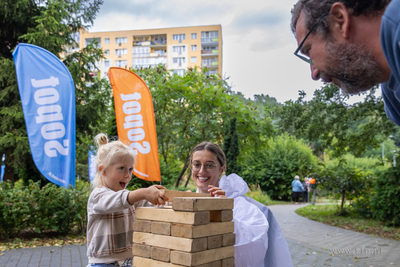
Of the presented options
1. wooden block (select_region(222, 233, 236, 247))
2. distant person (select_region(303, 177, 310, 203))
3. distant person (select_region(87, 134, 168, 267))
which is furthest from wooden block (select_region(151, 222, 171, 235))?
distant person (select_region(303, 177, 310, 203))

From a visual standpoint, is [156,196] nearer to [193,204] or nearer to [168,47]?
[193,204]

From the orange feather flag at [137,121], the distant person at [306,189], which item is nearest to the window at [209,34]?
the distant person at [306,189]

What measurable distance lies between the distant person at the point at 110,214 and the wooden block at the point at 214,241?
2.10 feet

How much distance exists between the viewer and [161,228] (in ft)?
5.28

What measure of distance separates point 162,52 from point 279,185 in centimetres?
4745

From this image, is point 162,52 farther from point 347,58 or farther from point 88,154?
point 347,58

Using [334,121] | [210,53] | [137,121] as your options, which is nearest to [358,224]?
[334,121]

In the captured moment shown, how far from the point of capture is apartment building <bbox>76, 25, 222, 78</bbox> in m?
65.9

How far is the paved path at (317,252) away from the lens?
653 centimetres

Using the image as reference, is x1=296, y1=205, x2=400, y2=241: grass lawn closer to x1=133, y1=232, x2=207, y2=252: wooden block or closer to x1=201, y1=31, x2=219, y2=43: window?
x1=133, y1=232, x2=207, y2=252: wooden block

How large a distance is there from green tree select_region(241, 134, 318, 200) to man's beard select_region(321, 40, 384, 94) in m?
25.1

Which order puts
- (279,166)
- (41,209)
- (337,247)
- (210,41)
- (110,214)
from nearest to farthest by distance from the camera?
1. (110,214)
2. (41,209)
3. (337,247)
4. (279,166)
5. (210,41)

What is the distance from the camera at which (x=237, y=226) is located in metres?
2.12

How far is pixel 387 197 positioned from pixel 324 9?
13.1 metres
